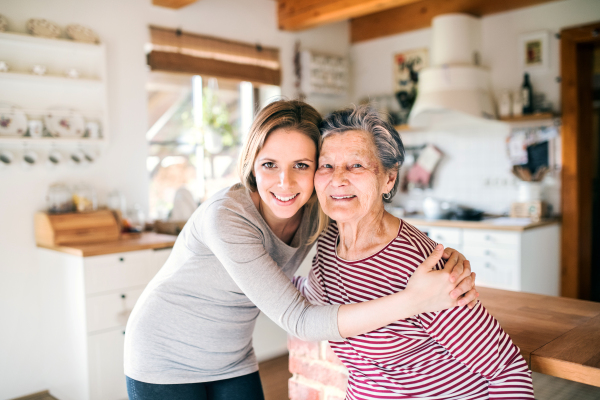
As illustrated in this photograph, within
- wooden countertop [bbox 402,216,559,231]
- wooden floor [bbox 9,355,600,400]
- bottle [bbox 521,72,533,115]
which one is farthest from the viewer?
bottle [bbox 521,72,533,115]

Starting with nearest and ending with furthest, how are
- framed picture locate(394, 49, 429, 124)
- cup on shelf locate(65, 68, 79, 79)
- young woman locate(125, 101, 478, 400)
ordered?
young woman locate(125, 101, 478, 400)
cup on shelf locate(65, 68, 79, 79)
framed picture locate(394, 49, 429, 124)

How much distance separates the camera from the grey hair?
1.23 metres

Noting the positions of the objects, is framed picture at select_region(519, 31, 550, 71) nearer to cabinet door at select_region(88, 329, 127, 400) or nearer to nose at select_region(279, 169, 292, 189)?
nose at select_region(279, 169, 292, 189)

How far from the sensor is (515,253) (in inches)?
143

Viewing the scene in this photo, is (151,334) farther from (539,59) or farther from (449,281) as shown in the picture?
(539,59)

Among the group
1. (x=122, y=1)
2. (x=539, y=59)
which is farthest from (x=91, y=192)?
(x=539, y=59)

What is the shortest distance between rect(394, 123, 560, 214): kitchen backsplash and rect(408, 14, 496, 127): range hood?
0.70 ft

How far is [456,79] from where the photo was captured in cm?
411

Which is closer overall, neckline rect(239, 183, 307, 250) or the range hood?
neckline rect(239, 183, 307, 250)

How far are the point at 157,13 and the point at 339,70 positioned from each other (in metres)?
2.04

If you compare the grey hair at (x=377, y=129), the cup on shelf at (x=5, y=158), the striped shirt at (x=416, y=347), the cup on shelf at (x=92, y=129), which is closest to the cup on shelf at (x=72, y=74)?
the cup on shelf at (x=92, y=129)

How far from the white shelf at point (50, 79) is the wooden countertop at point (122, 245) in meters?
1.06

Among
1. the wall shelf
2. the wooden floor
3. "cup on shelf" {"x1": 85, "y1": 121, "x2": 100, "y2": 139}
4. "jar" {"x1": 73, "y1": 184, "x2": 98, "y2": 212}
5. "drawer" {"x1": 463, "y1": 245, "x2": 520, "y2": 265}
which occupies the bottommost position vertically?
the wooden floor

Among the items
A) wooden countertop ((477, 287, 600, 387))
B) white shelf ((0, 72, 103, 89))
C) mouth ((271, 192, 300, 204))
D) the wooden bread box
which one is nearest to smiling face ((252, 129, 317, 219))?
mouth ((271, 192, 300, 204))
